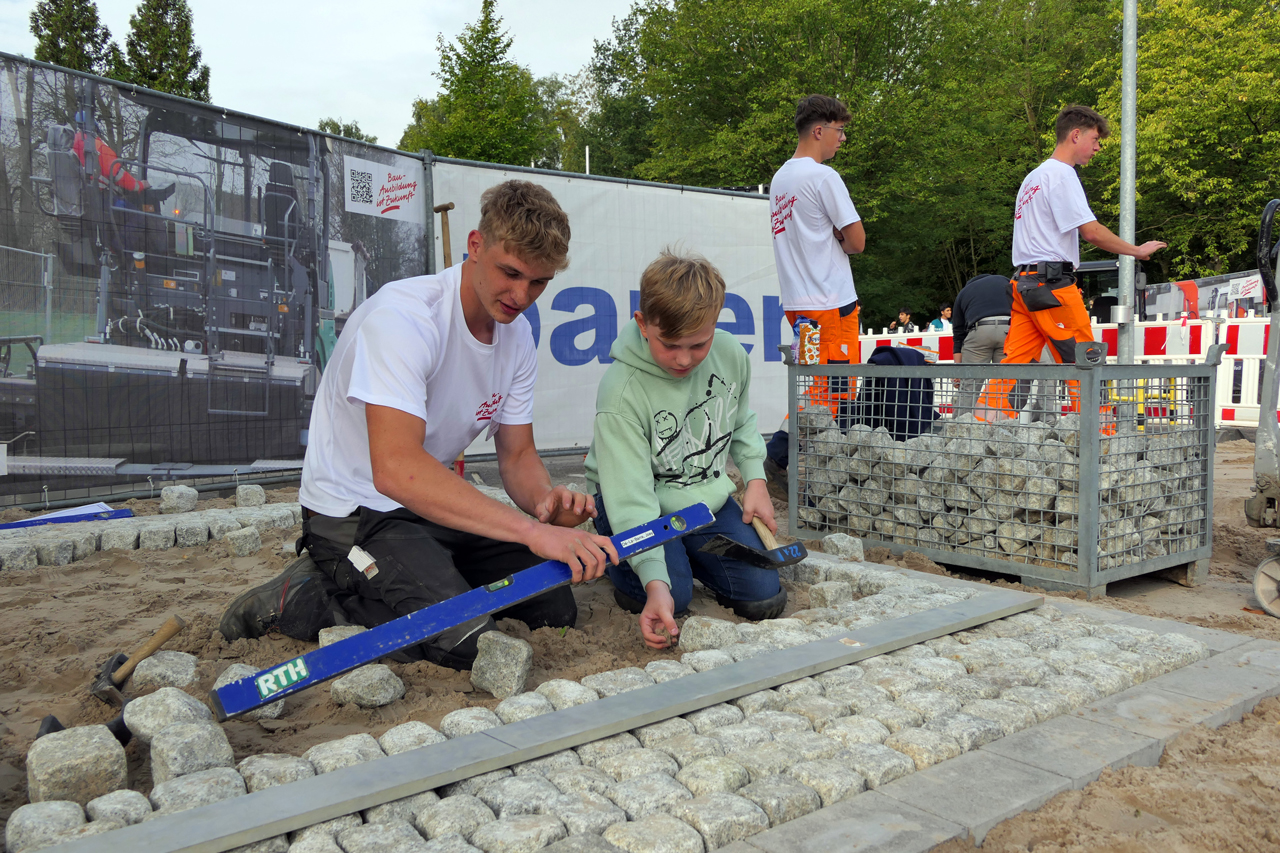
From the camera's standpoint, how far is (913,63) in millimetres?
26438

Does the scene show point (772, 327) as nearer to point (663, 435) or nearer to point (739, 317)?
point (739, 317)

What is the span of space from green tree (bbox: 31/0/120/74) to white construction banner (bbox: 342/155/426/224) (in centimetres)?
2385

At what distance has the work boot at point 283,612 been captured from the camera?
9.80ft

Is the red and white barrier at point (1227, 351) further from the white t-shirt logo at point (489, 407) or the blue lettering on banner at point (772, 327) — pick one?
the white t-shirt logo at point (489, 407)

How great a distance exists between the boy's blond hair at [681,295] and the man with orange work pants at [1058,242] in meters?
2.86

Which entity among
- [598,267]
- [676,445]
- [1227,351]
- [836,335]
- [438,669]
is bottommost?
[438,669]

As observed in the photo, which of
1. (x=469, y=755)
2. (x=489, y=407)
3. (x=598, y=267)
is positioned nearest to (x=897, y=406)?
(x=489, y=407)

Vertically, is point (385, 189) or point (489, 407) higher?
point (385, 189)

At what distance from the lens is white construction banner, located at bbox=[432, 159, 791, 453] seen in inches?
281

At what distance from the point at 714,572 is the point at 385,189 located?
173 inches

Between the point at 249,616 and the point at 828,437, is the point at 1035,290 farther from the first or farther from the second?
the point at 249,616

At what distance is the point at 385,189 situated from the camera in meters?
6.54

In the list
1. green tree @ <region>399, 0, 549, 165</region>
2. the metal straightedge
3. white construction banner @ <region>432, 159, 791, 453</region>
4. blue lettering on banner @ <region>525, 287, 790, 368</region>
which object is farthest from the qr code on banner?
green tree @ <region>399, 0, 549, 165</region>

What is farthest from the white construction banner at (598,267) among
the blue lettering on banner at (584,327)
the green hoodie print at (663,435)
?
the green hoodie print at (663,435)
